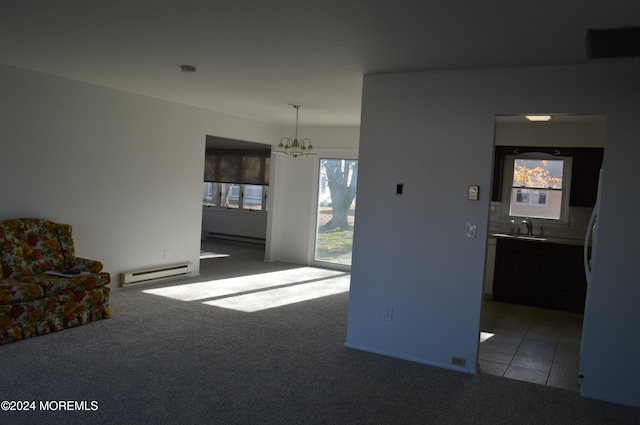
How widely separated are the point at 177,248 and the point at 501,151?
181 inches

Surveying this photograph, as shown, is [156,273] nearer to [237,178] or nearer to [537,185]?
[237,178]

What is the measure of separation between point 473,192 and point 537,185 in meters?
3.50

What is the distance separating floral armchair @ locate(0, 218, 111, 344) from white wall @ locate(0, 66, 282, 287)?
0.30 meters

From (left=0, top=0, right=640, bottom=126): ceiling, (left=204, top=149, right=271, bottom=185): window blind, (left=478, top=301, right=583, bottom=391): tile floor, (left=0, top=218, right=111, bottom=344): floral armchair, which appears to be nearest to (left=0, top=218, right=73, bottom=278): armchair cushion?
(left=0, top=218, right=111, bottom=344): floral armchair

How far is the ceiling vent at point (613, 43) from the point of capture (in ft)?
9.58

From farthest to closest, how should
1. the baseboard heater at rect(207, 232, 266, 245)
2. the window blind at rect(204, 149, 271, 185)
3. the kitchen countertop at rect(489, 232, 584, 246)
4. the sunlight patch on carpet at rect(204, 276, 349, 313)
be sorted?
the baseboard heater at rect(207, 232, 266, 245)
the window blind at rect(204, 149, 271, 185)
the kitchen countertop at rect(489, 232, 584, 246)
the sunlight patch on carpet at rect(204, 276, 349, 313)

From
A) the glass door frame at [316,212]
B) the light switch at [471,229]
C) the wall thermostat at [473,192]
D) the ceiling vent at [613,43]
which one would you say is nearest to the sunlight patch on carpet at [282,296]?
the glass door frame at [316,212]

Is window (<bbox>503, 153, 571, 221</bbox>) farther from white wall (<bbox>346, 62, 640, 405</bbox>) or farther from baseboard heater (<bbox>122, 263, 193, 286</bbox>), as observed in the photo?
baseboard heater (<bbox>122, 263, 193, 286</bbox>)

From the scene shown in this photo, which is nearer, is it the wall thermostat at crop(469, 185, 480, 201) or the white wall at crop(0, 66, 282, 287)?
the wall thermostat at crop(469, 185, 480, 201)

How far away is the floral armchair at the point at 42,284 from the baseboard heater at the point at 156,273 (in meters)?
1.06

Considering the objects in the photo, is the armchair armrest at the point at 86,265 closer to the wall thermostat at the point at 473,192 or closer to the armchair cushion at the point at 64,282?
the armchair cushion at the point at 64,282

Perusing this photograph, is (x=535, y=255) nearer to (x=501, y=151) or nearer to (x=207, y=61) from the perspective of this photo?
(x=501, y=151)

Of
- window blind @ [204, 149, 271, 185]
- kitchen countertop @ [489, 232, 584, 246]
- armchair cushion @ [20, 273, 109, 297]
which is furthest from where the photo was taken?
window blind @ [204, 149, 271, 185]

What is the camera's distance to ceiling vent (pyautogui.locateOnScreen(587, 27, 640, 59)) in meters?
2.92
